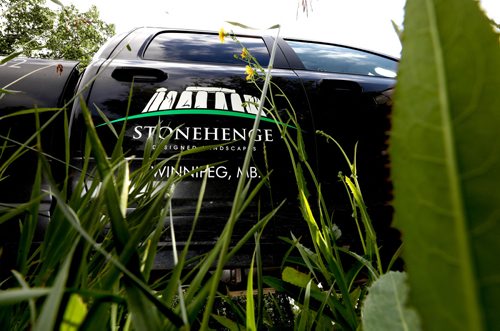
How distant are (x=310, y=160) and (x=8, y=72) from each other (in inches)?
60.6

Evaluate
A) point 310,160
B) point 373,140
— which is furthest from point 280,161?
point 373,140

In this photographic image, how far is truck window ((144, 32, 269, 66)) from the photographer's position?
2393mm

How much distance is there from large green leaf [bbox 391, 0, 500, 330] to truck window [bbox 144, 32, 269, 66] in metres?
2.30

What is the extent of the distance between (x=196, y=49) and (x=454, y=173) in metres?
2.55

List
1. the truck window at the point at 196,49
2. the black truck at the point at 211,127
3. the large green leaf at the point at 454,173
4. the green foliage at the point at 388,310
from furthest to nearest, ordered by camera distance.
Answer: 1. the truck window at the point at 196,49
2. the black truck at the point at 211,127
3. the green foliage at the point at 388,310
4. the large green leaf at the point at 454,173

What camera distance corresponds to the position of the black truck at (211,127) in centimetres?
176

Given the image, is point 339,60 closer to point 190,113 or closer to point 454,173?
point 190,113

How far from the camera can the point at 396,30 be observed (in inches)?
19.7

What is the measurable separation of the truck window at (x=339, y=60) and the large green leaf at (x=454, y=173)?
8.08ft

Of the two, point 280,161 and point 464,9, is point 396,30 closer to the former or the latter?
point 464,9

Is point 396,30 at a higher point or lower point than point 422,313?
higher

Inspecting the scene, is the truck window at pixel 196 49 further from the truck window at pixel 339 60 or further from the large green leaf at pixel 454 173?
the large green leaf at pixel 454 173

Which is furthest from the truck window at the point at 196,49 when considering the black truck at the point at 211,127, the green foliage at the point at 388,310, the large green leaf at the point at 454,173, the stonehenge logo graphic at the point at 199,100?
the large green leaf at the point at 454,173

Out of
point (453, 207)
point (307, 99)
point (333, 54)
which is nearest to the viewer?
point (453, 207)
